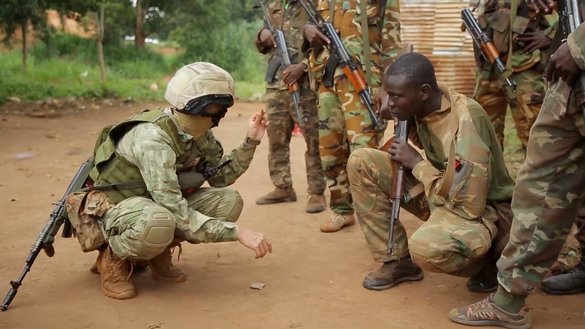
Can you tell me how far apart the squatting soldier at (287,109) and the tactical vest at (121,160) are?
1.82m

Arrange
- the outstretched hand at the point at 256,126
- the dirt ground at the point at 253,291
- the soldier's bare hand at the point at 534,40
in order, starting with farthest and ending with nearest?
the soldier's bare hand at the point at 534,40 → the outstretched hand at the point at 256,126 → the dirt ground at the point at 253,291

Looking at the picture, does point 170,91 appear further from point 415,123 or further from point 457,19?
point 457,19

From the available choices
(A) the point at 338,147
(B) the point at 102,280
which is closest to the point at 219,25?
(A) the point at 338,147

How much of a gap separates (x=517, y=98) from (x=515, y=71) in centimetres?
18

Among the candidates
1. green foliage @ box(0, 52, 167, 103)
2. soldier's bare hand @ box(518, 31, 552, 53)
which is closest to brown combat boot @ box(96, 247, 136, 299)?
soldier's bare hand @ box(518, 31, 552, 53)

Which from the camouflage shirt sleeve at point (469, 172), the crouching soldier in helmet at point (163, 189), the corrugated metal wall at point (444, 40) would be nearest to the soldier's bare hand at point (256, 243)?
the crouching soldier in helmet at point (163, 189)

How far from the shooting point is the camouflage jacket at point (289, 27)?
5652 millimetres

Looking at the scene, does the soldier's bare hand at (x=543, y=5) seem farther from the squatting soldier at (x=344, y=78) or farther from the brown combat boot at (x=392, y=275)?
the brown combat boot at (x=392, y=275)

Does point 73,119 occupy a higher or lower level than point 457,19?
lower

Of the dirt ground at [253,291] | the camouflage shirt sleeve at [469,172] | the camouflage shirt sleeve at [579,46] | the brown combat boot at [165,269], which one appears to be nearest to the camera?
the camouflage shirt sleeve at [579,46]

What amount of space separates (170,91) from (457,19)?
595 cm

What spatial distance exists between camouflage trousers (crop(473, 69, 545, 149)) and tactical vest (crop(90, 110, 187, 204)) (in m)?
2.17

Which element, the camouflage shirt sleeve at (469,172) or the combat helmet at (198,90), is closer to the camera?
the camouflage shirt sleeve at (469,172)

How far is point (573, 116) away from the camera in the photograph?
9.89ft
